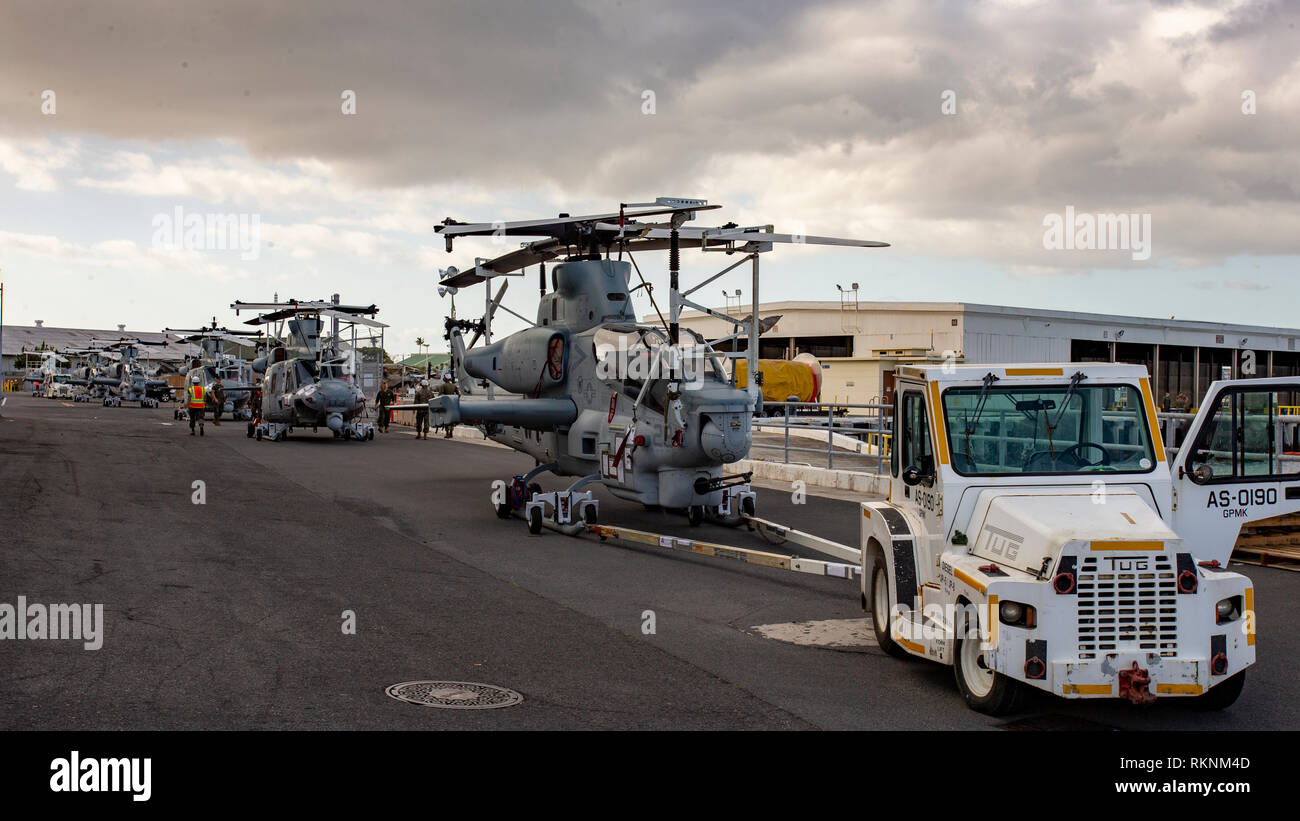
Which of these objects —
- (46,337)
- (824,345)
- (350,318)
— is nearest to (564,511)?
(350,318)

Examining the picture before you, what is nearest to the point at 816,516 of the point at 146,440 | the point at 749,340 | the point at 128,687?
the point at 749,340

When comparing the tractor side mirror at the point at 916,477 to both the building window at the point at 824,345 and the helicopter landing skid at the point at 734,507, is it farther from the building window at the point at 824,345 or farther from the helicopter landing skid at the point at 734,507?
the building window at the point at 824,345

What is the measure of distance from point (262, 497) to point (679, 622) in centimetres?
1128

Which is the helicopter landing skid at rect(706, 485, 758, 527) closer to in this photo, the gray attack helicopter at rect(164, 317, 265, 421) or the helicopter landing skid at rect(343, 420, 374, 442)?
the helicopter landing skid at rect(343, 420, 374, 442)

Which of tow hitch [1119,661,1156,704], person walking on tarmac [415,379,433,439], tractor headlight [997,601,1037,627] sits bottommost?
tow hitch [1119,661,1156,704]

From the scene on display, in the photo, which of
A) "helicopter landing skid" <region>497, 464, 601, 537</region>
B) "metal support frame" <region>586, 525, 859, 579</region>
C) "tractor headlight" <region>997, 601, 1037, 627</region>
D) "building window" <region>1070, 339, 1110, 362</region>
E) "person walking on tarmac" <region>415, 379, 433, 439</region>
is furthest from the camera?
"building window" <region>1070, 339, 1110, 362</region>

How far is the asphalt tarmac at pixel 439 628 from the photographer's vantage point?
647 centimetres

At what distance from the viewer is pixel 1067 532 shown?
6258 mm

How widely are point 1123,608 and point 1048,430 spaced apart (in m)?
1.78

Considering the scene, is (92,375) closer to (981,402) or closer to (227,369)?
(227,369)

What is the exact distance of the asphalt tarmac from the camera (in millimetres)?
6473

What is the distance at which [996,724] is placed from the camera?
6418 mm

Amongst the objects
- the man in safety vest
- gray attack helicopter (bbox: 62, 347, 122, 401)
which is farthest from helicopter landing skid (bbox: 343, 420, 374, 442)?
gray attack helicopter (bbox: 62, 347, 122, 401)
